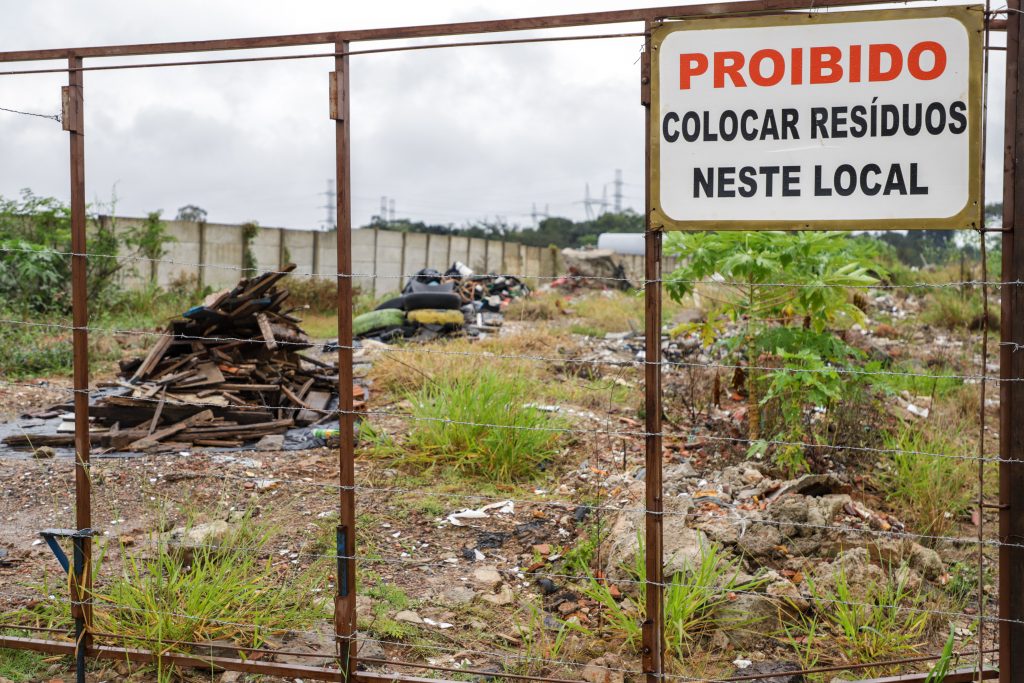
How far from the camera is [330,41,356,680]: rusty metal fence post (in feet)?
10.4

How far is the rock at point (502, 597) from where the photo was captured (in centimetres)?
411

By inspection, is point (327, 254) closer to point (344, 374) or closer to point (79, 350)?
point (79, 350)

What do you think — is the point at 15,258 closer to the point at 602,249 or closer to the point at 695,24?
the point at 695,24

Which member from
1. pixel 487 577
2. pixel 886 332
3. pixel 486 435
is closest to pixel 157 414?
pixel 486 435

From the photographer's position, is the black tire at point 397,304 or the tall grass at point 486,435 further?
the black tire at point 397,304

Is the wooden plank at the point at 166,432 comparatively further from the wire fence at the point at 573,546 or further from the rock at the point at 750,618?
the rock at the point at 750,618

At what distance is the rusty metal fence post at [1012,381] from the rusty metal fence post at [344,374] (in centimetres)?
220

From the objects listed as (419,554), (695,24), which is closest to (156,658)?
(419,554)

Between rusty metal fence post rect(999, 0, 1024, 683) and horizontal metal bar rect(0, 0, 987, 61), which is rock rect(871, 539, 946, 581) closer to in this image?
rusty metal fence post rect(999, 0, 1024, 683)

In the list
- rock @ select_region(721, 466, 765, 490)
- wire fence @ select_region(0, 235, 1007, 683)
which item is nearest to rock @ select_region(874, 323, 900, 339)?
wire fence @ select_region(0, 235, 1007, 683)

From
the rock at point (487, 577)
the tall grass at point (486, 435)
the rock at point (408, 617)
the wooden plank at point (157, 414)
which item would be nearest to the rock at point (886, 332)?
the tall grass at point (486, 435)

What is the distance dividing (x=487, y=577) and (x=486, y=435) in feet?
5.09

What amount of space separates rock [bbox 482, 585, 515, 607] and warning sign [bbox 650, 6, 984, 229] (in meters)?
2.08

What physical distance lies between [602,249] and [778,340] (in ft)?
65.4
